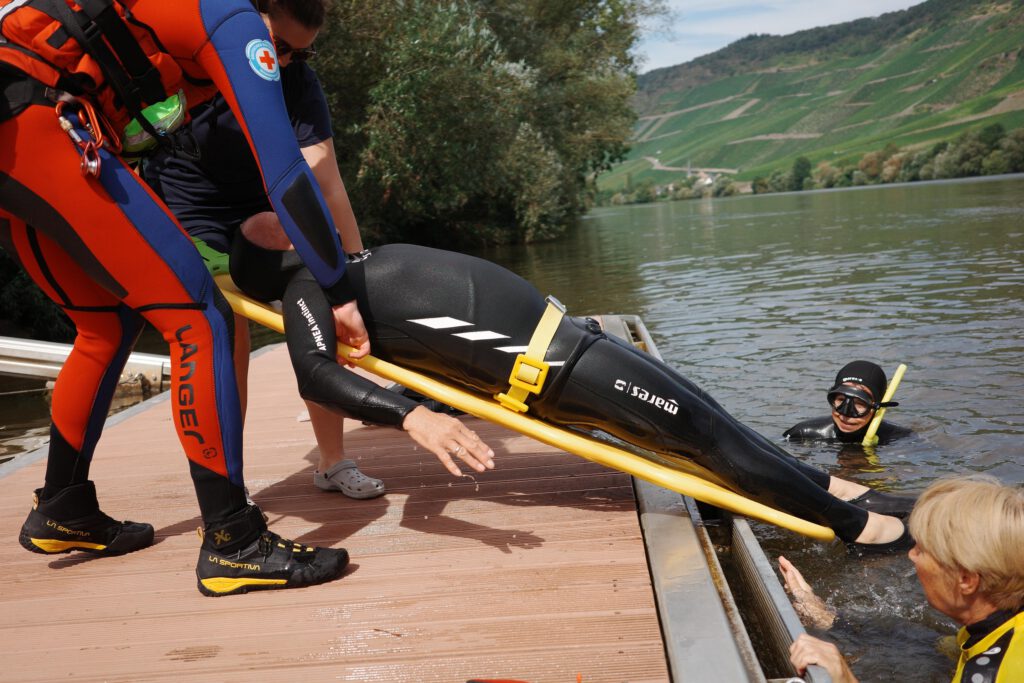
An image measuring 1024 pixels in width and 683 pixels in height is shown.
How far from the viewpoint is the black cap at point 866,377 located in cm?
595

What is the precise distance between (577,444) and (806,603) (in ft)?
3.88

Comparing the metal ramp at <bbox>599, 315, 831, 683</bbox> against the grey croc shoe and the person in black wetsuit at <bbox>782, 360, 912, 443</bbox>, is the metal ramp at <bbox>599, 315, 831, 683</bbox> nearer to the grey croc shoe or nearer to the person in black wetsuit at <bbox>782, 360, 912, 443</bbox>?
the grey croc shoe

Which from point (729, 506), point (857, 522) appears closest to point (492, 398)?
point (729, 506)

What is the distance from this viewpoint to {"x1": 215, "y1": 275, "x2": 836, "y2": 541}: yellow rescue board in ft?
10.5

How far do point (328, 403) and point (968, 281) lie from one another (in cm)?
1226

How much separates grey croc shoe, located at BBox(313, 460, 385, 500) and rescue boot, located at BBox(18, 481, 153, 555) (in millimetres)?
910

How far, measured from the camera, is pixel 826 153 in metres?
135

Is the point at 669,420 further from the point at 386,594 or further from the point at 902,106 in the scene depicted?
the point at 902,106

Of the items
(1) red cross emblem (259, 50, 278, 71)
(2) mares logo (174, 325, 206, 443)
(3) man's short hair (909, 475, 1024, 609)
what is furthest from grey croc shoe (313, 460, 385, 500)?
(3) man's short hair (909, 475, 1024, 609)

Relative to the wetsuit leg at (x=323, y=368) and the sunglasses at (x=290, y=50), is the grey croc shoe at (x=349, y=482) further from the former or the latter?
the sunglasses at (x=290, y=50)

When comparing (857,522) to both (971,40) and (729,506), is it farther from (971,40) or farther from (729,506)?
(971,40)

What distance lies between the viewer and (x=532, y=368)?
318cm

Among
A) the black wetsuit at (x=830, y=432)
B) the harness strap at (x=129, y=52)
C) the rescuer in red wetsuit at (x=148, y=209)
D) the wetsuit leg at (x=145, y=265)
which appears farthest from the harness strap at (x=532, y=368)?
the black wetsuit at (x=830, y=432)

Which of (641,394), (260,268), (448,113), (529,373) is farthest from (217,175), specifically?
(448,113)
